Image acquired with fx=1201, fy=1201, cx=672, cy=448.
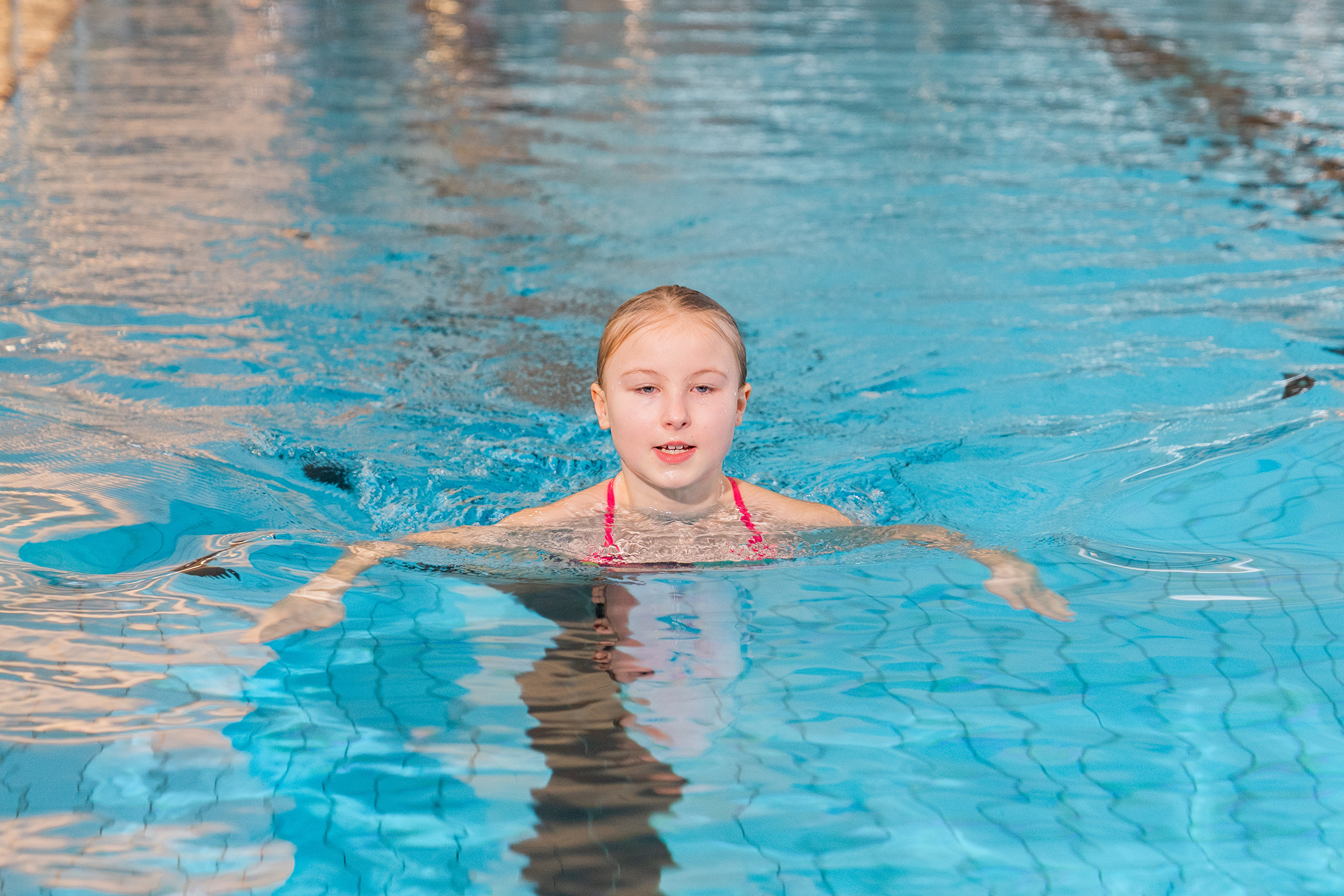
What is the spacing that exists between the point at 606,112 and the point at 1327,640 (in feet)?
23.8

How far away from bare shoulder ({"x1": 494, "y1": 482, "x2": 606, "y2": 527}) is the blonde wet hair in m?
0.44

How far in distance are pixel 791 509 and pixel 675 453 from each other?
0.52 metres

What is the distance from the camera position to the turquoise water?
2018 mm

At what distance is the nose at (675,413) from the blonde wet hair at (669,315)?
0.59ft

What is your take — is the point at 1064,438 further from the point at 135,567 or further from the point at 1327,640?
the point at 135,567

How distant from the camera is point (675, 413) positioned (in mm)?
2898

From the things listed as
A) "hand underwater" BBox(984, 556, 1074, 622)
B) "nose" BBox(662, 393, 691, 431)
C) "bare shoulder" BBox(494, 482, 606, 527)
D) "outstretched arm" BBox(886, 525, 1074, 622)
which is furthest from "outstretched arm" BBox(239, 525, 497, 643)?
"hand underwater" BBox(984, 556, 1074, 622)

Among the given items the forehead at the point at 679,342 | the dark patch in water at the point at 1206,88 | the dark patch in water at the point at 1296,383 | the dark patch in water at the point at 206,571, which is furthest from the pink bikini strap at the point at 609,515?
the dark patch in water at the point at 1206,88

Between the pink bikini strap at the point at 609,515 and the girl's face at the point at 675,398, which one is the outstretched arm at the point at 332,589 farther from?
the girl's face at the point at 675,398

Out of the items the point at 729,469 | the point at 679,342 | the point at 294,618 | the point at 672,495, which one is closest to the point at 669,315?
the point at 679,342

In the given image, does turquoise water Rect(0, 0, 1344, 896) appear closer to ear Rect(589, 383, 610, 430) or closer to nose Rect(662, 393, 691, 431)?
nose Rect(662, 393, 691, 431)

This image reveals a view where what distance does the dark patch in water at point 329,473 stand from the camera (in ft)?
11.8

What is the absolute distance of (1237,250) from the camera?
5.72 m

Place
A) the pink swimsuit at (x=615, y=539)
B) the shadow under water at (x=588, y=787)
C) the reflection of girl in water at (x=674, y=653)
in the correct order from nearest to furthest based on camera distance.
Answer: the shadow under water at (x=588, y=787) < the reflection of girl in water at (x=674, y=653) < the pink swimsuit at (x=615, y=539)
